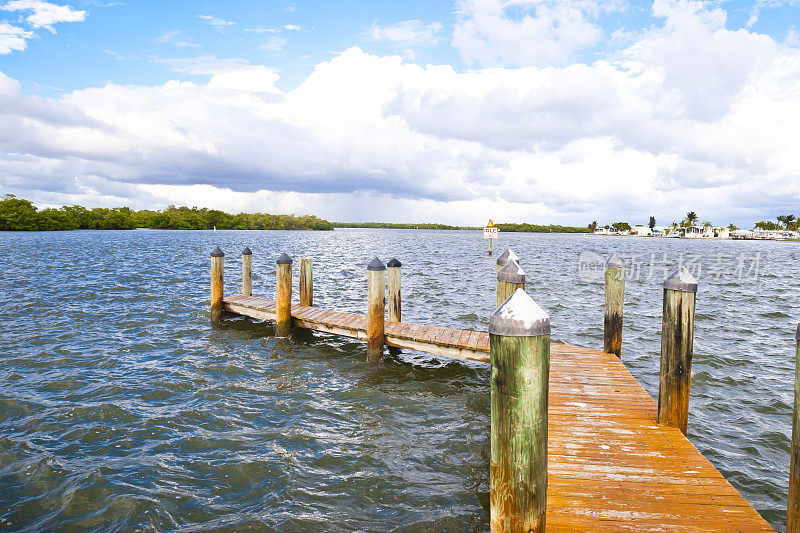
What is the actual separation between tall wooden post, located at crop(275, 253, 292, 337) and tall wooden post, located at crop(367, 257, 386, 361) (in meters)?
2.85

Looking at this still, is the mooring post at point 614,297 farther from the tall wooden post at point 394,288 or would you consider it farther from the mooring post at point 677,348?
the tall wooden post at point 394,288

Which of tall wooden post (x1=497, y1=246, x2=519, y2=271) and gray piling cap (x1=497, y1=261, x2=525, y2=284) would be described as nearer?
gray piling cap (x1=497, y1=261, x2=525, y2=284)

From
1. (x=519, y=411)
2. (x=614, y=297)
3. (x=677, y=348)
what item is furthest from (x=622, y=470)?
(x=614, y=297)

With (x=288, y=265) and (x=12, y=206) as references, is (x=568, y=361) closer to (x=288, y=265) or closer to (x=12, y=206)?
(x=288, y=265)

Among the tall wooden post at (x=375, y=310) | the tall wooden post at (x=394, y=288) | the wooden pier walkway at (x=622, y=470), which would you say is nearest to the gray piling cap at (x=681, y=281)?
the wooden pier walkway at (x=622, y=470)

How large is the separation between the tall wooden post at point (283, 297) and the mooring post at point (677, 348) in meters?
8.84

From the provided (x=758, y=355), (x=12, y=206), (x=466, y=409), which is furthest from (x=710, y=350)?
(x=12, y=206)

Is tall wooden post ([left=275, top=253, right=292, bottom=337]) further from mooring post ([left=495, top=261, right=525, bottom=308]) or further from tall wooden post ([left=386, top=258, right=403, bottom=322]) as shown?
mooring post ([left=495, top=261, right=525, bottom=308])

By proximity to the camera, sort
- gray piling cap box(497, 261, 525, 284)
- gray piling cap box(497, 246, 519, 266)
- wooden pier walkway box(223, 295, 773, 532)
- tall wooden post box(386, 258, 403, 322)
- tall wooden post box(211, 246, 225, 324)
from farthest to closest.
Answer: tall wooden post box(211, 246, 225, 324) → tall wooden post box(386, 258, 403, 322) → gray piling cap box(497, 246, 519, 266) → gray piling cap box(497, 261, 525, 284) → wooden pier walkway box(223, 295, 773, 532)

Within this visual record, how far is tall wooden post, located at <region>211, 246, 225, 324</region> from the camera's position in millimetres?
13805

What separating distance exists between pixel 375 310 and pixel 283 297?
125 inches

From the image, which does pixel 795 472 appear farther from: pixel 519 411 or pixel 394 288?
pixel 394 288

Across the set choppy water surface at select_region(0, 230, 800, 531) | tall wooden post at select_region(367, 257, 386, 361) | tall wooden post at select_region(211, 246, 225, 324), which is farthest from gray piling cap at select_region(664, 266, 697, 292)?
tall wooden post at select_region(211, 246, 225, 324)

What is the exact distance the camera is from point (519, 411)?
9.53 feet
